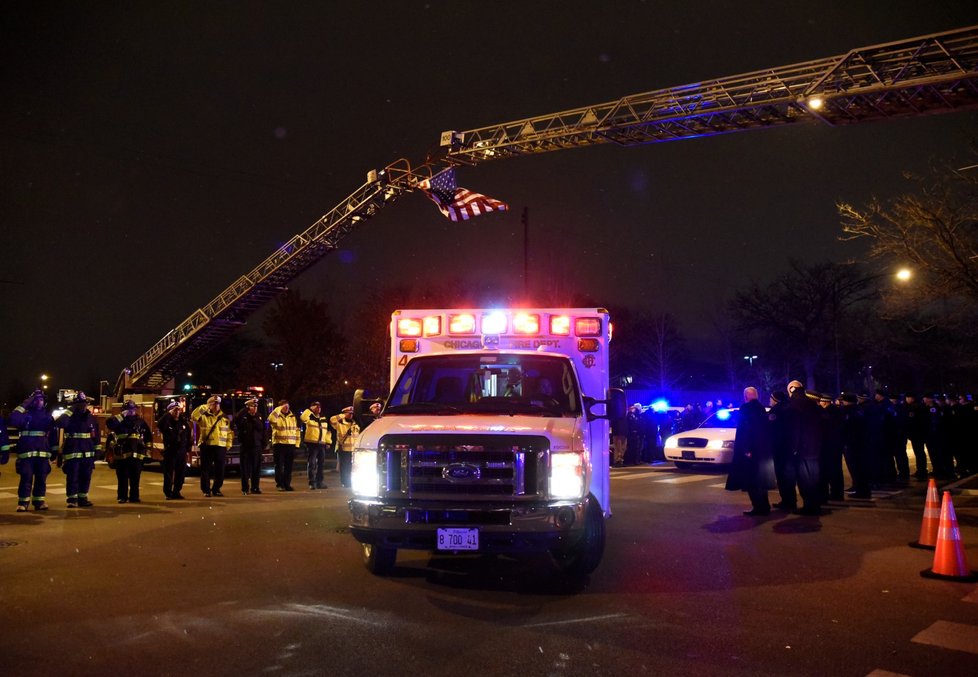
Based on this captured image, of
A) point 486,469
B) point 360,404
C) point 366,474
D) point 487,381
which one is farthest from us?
point 487,381

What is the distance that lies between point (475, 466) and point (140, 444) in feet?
28.6

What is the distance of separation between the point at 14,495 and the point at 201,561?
27.6 feet

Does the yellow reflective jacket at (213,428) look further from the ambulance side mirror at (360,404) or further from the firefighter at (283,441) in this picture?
the ambulance side mirror at (360,404)

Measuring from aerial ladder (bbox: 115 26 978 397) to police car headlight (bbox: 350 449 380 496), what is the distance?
13605mm

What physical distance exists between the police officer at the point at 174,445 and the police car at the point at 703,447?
11307 millimetres

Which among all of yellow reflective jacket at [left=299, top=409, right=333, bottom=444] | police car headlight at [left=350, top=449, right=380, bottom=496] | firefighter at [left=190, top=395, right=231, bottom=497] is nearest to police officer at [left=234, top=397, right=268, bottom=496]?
firefighter at [left=190, top=395, right=231, bottom=497]

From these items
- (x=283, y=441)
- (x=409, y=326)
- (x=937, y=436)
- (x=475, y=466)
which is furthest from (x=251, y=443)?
(x=937, y=436)

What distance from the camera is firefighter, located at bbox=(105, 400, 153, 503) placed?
12906 mm

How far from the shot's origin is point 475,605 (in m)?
6.41

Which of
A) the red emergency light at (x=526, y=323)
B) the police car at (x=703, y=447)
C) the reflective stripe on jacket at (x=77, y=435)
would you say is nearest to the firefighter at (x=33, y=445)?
the reflective stripe on jacket at (x=77, y=435)

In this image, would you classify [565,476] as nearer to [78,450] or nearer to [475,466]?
[475,466]

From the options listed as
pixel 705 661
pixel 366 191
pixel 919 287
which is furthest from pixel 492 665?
pixel 366 191

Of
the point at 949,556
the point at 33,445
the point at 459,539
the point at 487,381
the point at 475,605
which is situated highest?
the point at 487,381

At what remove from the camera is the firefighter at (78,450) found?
12297 millimetres
